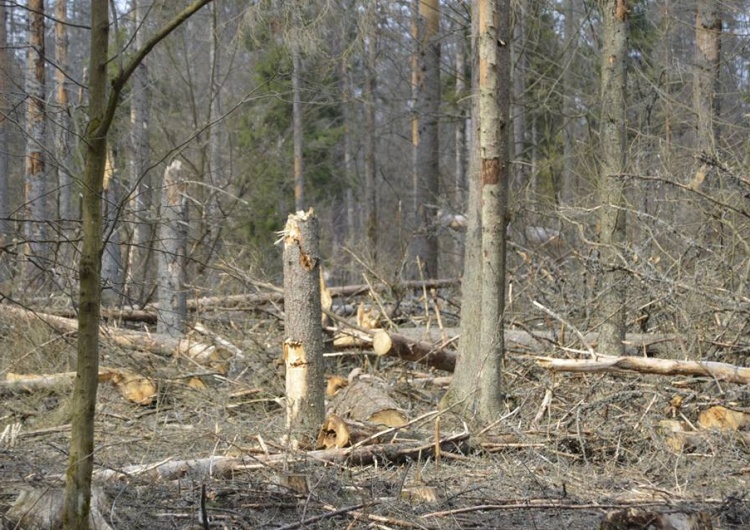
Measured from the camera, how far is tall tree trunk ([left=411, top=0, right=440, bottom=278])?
15.6 metres

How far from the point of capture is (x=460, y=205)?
16.9 meters

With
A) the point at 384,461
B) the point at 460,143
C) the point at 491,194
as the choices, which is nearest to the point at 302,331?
the point at 384,461

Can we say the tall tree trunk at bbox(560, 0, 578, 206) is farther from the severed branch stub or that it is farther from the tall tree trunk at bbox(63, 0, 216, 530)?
the tall tree trunk at bbox(63, 0, 216, 530)

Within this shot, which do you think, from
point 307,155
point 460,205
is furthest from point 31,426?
point 307,155

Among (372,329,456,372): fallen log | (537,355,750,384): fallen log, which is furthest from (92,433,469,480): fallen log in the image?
(372,329,456,372): fallen log

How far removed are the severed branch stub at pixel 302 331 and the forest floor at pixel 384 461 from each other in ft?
1.44

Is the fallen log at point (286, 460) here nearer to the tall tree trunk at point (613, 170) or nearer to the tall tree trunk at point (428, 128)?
the tall tree trunk at point (613, 170)

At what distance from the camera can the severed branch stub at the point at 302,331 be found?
7.11 m

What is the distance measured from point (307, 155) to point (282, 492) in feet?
66.8

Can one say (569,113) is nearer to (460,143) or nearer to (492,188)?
(460,143)

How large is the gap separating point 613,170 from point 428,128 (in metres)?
8.47

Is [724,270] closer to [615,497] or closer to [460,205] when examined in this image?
[615,497]

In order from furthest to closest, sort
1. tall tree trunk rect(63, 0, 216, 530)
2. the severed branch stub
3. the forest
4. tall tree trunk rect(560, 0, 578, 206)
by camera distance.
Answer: tall tree trunk rect(560, 0, 578, 206) → the severed branch stub → the forest → tall tree trunk rect(63, 0, 216, 530)

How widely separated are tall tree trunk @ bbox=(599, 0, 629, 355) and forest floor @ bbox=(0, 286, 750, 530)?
821mm
